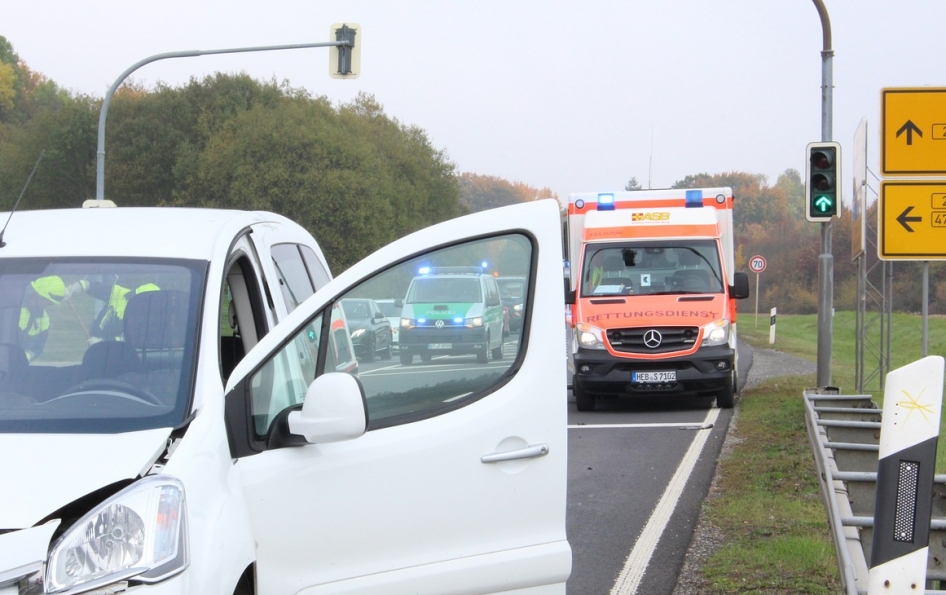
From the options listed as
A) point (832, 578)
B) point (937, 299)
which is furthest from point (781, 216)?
point (832, 578)

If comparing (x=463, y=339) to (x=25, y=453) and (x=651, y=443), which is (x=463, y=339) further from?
(x=651, y=443)

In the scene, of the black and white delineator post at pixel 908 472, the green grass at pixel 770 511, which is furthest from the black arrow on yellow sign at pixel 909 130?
the black and white delineator post at pixel 908 472

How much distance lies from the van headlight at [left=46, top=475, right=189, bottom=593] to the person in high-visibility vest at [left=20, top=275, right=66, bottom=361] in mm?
1169

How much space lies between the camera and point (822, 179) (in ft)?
43.2

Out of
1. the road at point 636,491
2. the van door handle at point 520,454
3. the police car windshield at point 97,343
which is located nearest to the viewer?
the police car windshield at point 97,343

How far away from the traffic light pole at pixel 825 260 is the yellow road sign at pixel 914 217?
5232mm

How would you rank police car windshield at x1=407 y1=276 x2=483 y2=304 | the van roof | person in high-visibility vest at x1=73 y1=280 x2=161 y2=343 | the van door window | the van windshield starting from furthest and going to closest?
the van windshield → the van door window → the van roof → person in high-visibility vest at x1=73 y1=280 x2=161 y2=343 → police car windshield at x1=407 y1=276 x2=483 y2=304

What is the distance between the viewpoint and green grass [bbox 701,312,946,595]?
Result: 585 cm

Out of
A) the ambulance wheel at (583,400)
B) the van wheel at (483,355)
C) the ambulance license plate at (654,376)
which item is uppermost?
the van wheel at (483,355)

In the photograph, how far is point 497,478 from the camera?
3.46 m

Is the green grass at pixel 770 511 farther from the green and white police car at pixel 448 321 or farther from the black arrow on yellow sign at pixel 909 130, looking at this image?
the green and white police car at pixel 448 321

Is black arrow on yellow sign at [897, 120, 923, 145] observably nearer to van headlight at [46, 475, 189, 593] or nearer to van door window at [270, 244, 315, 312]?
van door window at [270, 244, 315, 312]

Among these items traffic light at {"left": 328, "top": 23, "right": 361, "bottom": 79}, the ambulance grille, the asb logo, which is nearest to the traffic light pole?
the ambulance grille

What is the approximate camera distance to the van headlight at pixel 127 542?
106 inches
